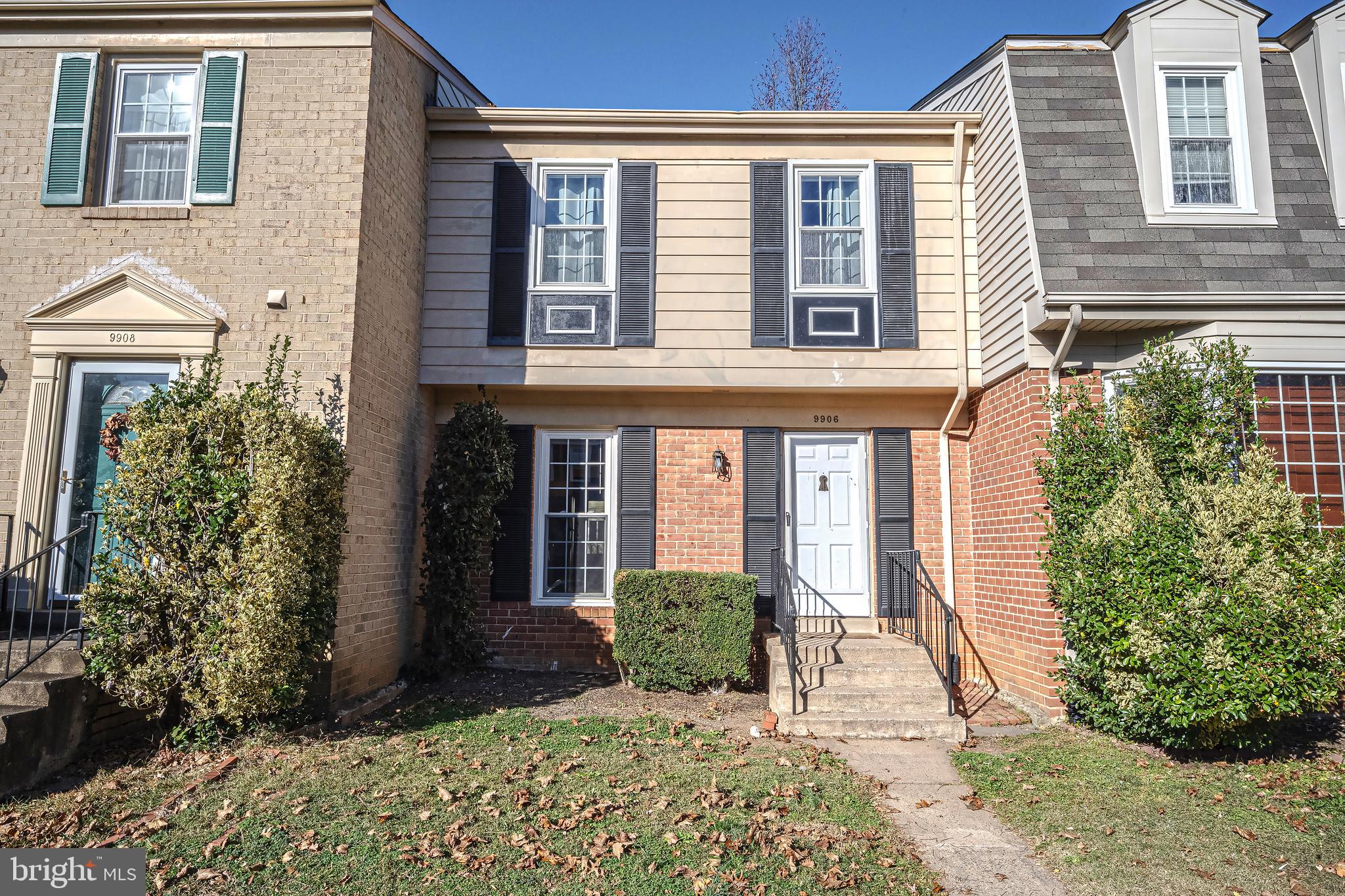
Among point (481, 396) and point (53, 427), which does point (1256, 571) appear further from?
point (53, 427)

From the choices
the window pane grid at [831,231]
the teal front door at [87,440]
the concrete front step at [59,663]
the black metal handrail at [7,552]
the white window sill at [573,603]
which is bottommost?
the concrete front step at [59,663]

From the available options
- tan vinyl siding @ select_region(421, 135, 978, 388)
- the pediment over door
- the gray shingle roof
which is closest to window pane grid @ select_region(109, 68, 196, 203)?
the pediment over door

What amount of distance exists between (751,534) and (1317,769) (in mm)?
5223

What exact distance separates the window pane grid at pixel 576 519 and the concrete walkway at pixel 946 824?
11.3ft

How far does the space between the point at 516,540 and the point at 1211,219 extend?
775cm

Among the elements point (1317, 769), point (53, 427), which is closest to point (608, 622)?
point (53, 427)

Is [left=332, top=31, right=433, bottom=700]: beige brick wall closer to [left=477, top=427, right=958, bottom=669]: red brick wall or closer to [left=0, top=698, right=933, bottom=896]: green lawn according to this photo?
[left=477, top=427, right=958, bottom=669]: red brick wall

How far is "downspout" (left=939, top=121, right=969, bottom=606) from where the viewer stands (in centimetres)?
897

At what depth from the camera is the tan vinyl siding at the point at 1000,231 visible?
784cm

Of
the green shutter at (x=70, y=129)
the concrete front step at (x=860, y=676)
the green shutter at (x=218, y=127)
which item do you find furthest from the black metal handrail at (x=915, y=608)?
the green shutter at (x=70, y=129)

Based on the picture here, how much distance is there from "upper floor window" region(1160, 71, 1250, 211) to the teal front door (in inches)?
388

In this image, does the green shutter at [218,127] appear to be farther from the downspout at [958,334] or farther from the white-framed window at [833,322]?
the downspout at [958,334]

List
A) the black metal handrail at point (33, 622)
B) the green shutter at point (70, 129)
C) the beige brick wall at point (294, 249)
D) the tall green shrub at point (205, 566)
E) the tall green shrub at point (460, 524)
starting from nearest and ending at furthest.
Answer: the black metal handrail at point (33, 622), the tall green shrub at point (205, 566), the beige brick wall at point (294, 249), the green shutter at point (70, 129), the tall green shrub at point (460, 524)

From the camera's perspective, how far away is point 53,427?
746 cm
